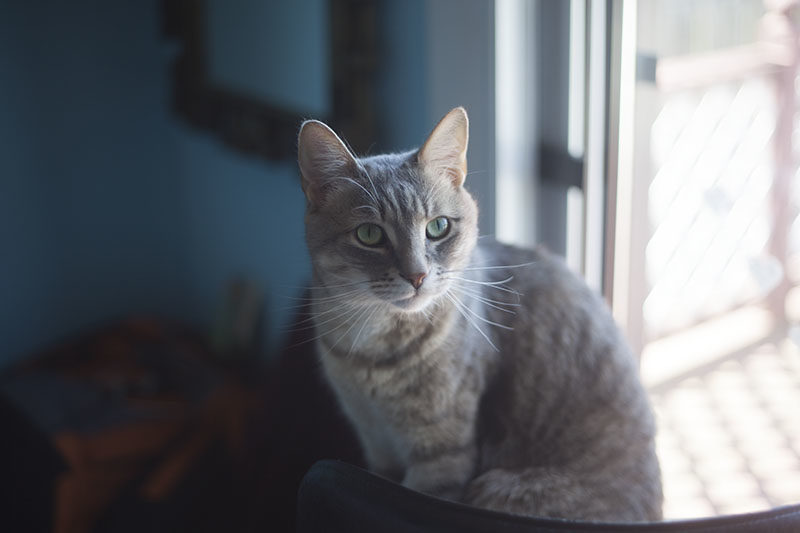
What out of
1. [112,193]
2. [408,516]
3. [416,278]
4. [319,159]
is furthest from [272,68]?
[408,516]

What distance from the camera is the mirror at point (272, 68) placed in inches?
66.6

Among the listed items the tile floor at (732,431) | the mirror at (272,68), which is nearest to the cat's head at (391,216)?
the tile floor at (732,431)

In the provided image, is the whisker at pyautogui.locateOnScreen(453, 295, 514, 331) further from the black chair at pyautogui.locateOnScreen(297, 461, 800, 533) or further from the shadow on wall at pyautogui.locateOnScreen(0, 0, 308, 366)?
the shadow on wall at pyautogui.locateOnScreen(0, 0, 308, 366)

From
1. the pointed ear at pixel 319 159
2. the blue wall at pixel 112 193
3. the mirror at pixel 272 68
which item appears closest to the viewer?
the pointed ear at pixel 319 159

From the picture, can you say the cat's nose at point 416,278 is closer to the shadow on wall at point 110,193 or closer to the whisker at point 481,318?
the whisker at point 481,318

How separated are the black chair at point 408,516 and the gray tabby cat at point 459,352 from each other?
11.7 inches

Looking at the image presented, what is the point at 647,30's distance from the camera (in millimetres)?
1227

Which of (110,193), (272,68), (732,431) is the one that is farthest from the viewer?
(110,193)

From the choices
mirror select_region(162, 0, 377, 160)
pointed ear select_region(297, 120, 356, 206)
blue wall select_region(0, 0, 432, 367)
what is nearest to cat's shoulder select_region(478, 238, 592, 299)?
pointed ear select_region(297, 120, 356, 206)

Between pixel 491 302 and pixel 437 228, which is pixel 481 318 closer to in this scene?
pixel 491 302

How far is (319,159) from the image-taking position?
0.95m

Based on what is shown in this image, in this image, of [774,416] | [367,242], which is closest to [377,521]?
[367,242]

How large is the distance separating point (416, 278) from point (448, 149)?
0.57ft

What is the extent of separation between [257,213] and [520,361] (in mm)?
1459
